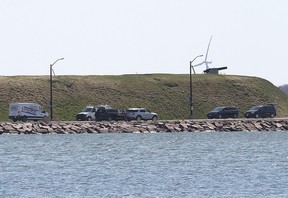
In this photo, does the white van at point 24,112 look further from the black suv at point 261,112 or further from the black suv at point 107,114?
the black suv at point 261,112

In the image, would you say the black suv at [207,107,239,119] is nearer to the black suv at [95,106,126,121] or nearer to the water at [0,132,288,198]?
the black suv at [95,106,126,121]

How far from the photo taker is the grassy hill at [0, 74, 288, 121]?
396 feet

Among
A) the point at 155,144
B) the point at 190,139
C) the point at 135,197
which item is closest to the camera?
the point at 135,197

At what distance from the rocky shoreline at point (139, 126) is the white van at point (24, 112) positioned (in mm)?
4939

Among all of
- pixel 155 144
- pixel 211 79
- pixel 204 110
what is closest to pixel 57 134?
pixel 155 144

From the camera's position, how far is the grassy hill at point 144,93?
396 feet

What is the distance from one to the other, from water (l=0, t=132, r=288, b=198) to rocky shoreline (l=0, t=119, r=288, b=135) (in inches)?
119

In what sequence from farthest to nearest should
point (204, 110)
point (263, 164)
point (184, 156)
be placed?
point (204, 110) < point (184, 156) < point (263, 164)

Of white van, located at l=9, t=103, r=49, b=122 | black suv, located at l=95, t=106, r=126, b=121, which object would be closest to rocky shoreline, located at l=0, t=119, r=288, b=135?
black suv, located at l=95, t=106, r=126, b=121

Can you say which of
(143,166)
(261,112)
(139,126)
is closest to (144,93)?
(261,112)

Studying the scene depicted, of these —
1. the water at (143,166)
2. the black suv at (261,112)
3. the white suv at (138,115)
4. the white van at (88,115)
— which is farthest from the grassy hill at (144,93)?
the water at (143,166)

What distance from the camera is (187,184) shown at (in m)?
47.7

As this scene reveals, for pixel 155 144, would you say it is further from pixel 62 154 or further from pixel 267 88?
pixel 267 88

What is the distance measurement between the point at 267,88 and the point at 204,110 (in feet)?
66.0
